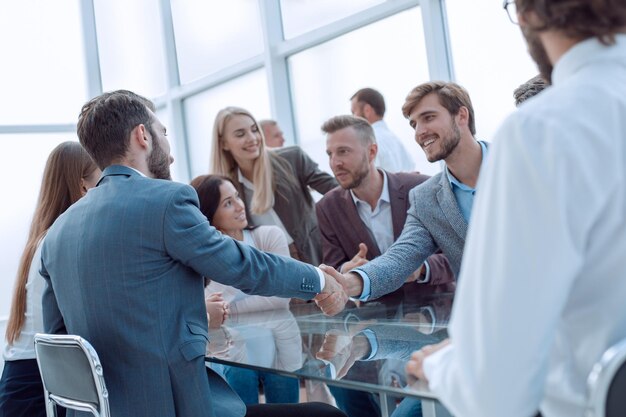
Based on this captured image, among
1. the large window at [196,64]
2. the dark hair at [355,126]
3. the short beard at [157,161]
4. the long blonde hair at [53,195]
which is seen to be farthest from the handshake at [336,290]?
the large window at [196,64]

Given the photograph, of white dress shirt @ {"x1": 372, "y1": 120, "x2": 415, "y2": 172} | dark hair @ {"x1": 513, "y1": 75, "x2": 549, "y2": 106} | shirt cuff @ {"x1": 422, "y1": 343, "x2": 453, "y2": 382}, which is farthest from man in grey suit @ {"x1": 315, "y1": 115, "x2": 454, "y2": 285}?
shirt cuff @ {"x1": 422, "y1": 343, "x2": 453, "y2": 382}

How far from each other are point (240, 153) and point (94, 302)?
2.16m

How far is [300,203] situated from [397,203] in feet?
2.77

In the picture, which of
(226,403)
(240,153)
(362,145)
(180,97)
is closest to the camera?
(226,403)

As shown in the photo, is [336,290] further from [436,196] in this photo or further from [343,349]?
[436,196]

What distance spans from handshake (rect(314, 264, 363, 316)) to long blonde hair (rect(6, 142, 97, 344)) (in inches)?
35.9

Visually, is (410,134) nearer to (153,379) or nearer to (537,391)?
(153,379)

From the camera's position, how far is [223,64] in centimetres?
693

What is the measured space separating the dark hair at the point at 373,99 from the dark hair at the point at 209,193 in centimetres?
167

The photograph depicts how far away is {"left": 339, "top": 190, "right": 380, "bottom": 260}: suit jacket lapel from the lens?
10.9 ft

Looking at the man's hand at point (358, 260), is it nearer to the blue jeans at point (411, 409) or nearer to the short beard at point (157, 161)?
the blue jeans at point (411, 409)

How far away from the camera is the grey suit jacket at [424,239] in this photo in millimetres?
2738

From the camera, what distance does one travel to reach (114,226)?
1.97 metres

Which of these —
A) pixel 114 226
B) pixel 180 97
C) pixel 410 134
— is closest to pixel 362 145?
pixel 410 134
